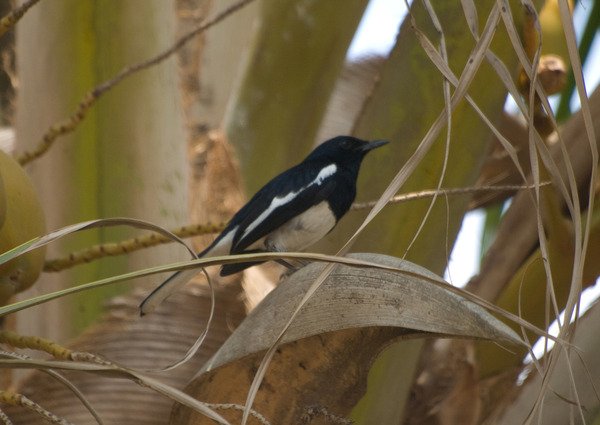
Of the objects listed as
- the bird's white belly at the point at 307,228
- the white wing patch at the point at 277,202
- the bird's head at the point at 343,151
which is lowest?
the bird's white belly at the point at 307,228

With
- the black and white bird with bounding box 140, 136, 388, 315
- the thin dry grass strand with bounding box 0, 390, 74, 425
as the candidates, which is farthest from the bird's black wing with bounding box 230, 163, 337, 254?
the thin dry grass strand with bounding box 0, 390, 74, 425

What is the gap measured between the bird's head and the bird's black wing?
0.22 ft

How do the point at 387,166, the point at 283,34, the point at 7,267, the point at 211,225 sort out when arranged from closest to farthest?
the point at 7,267 → the point at 211,225 → the point at 387,166 → the point at 283,34

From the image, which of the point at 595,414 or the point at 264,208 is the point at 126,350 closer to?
the point at 264,208

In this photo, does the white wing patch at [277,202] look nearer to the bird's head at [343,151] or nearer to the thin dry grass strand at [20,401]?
the bird's head at [343,151]

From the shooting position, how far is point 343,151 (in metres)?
2.19

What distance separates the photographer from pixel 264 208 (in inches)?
79.9

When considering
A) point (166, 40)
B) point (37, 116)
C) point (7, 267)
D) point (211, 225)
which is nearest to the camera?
point (7, 267)

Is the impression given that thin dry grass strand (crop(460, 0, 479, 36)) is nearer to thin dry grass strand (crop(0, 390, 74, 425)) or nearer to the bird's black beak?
thin dry grass strand (crop(0, 390, 74, 425))

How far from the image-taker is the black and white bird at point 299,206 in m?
2.03

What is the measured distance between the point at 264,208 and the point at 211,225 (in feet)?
2.04

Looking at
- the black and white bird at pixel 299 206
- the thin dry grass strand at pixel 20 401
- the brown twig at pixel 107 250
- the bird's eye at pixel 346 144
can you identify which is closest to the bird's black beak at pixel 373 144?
the black and white bird at pixel 299 206

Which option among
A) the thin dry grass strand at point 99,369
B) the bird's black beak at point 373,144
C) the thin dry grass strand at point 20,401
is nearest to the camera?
the thin dry grass strand at point 99,369

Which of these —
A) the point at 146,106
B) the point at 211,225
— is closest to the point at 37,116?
the point at 146,106
